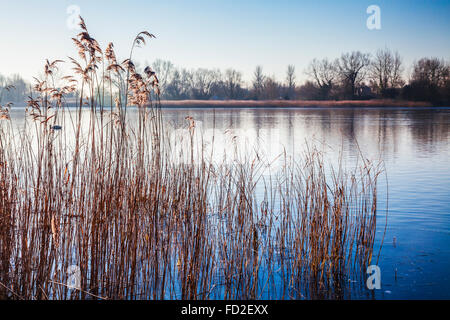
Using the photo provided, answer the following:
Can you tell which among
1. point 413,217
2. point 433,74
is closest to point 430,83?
point 433,74

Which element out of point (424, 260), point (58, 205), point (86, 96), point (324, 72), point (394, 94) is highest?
point (324, 72)

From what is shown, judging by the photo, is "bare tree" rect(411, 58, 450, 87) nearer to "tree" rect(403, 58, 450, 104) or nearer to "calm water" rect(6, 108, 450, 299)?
"tree" rect(403, 58, 450, 104)

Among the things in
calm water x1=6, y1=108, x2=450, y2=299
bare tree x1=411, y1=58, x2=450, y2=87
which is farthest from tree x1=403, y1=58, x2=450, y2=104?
calm water x1=6, y1=108, x2=450, y2=299

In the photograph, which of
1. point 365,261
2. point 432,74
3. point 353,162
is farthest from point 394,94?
point 365,261

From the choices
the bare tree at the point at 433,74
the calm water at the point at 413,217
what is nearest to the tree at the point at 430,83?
the bare tree at the point at 433,74

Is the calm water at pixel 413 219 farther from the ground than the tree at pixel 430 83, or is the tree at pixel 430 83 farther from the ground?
the tree at pixel 430 83

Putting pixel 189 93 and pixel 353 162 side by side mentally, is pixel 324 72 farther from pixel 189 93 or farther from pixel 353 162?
pixel 353 162

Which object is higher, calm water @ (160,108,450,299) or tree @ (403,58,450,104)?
tree @ (403,58,450,104)

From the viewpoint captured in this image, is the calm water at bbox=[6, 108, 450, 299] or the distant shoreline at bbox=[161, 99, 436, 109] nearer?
the calm water at bbox=[6, 108, 450, 299]

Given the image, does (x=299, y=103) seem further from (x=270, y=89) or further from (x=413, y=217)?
(x=413, y=217)

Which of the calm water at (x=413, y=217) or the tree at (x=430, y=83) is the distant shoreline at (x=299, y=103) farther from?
→ the calm water at (x=413, y=217)

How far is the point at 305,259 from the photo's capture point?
370cm

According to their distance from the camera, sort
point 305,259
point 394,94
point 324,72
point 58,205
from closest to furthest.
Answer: point 58,205 → point 305,259 → point 394,94 → point 324,72
